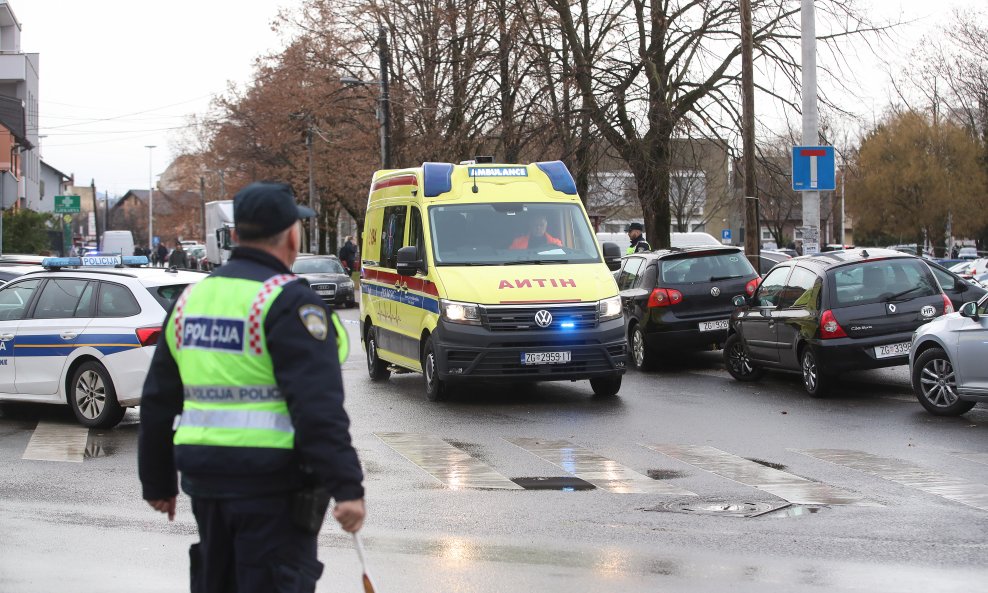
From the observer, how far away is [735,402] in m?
14.2

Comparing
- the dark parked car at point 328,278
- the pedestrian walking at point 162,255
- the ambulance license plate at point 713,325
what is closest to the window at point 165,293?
the ambulance license plate at point 713,325

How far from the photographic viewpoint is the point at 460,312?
13.6 meters

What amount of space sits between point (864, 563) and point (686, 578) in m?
1.00

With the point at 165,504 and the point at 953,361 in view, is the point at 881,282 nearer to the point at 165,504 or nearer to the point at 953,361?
the point at 953,361

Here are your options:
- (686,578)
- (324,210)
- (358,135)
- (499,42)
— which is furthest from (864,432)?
(324,210)

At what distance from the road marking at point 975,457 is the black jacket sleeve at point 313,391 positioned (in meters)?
7.29

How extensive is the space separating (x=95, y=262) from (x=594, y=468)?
20.8 feet

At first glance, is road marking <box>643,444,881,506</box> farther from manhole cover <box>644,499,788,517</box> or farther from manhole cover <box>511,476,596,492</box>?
manhole cover <box>511,476,596,492</box>

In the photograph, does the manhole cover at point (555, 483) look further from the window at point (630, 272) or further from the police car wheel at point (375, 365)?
the window at point (630, 272)

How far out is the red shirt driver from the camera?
14.4 meters

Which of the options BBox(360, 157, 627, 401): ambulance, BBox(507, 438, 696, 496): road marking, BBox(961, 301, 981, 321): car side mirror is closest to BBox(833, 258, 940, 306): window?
BBox(961, 301, 981, 321): car side mirror

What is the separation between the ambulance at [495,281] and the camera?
1349cm

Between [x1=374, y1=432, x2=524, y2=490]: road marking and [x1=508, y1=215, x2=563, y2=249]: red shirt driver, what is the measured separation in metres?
3.32

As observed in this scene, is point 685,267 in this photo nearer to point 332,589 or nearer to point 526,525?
point 526,525
